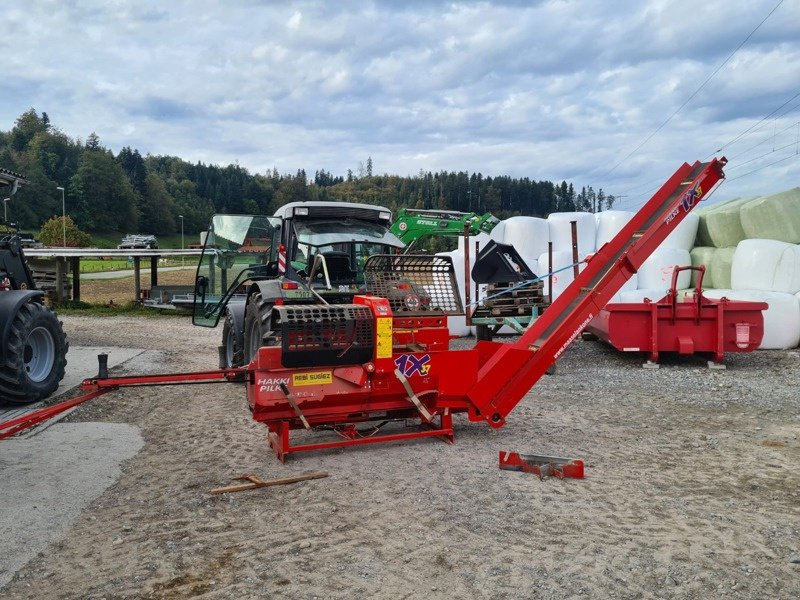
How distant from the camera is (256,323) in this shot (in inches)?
263

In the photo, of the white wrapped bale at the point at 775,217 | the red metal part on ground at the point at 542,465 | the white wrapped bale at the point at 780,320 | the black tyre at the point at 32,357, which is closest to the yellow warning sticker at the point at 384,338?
the red metal part on ground at the point at 542,465

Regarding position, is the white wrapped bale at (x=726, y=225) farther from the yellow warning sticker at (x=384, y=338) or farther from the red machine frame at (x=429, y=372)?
the yellow warning sticker at (x=384, y=338)

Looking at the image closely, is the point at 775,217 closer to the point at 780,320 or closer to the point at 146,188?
the point at 780,320

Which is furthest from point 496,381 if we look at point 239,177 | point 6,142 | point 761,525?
point 6,142

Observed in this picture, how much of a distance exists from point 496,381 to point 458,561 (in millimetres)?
2200

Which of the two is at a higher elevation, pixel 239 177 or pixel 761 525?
pixel 239 177

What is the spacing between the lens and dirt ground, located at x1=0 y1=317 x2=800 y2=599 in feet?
10.9

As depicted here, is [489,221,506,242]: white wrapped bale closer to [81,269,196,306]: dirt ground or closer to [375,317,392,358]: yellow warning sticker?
[375,317,392,358]: yellow warning sticker

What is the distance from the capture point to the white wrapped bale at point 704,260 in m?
13.2

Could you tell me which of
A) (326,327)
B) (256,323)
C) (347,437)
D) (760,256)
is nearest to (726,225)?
(760,256)

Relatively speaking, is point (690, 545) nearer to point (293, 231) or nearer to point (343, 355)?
point (343, 355)

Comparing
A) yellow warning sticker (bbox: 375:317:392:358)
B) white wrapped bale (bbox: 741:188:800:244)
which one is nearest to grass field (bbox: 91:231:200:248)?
white wrapped bale (bbox: 741:188:800:244)

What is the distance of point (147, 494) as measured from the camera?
15.1ft

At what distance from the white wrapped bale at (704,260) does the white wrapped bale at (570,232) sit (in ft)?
6.51
